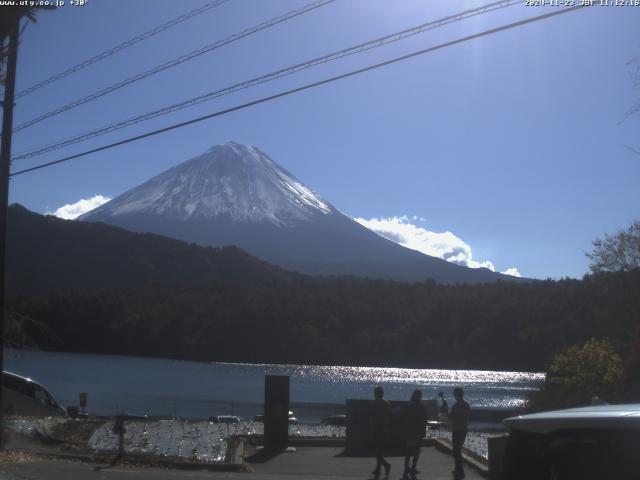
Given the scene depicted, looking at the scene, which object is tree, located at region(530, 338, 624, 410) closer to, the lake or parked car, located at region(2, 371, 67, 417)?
parked car, located at region(2, 371, 67, 417)

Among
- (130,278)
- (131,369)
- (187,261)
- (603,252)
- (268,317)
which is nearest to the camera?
(603,252)

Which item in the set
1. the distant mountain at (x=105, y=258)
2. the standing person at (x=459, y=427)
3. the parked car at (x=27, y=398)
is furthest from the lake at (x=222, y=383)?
the standing person at (x=459, y=427)

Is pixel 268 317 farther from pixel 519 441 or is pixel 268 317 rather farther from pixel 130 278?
pixel 519 441

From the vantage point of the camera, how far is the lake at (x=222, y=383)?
54875 mm

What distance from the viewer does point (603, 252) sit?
102 feet

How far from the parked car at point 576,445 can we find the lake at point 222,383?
4173cm

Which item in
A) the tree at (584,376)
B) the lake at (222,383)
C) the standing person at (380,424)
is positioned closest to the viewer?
the standing person at (380,424)

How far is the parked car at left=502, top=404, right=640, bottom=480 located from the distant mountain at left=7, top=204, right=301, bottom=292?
313 ft

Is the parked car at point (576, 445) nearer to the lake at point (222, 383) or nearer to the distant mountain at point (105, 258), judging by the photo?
the lake at point (222, 383)

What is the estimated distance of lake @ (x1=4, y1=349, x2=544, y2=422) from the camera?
54875 millimetres

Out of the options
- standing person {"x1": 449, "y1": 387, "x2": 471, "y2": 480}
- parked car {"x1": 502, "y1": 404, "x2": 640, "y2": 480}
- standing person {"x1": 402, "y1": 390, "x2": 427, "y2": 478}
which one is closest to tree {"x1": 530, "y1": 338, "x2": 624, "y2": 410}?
standing person {"x1": 449, "y1": 387, "x2": 471, "y2": 480}

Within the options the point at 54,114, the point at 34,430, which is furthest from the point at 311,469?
the point at 54,114

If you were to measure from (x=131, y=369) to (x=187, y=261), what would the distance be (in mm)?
43585

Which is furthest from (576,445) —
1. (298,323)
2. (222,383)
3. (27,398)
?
(298,323)
